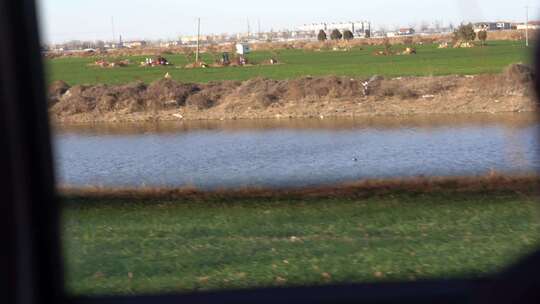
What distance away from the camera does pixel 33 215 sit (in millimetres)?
3707

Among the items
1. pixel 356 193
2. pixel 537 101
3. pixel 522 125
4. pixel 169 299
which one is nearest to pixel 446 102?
pixel 522 125

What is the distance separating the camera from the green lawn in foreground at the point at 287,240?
6.27m

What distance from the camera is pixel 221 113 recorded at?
2353 cm

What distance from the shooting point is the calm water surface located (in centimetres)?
1358

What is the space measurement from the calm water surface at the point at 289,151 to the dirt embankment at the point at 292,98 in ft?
2.02

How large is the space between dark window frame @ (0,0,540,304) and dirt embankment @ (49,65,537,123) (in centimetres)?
1619

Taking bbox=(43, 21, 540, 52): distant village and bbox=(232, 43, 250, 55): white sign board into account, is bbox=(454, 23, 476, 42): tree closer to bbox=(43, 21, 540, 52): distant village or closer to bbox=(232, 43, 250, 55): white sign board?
bbox=(43, 21, 540, 52): distant village

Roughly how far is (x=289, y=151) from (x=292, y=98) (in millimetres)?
7341

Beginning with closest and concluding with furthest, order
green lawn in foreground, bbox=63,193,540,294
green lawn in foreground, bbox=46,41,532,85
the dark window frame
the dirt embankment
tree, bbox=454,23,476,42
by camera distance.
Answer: the dark window frame → green lawn in foreground, bbox=63,193,540,294 → tree, bbox=454,23,476,42 → the dirt embankment → green lawn in foreground, bbox=46,41,532,85

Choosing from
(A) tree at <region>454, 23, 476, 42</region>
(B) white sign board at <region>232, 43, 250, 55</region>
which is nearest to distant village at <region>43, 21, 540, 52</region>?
(A) tree at <region>454, 23, 476, 42</region>

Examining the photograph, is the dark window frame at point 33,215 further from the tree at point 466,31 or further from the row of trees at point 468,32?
the row of trees at point 468,32

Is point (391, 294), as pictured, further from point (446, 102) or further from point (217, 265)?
point (446, 102)

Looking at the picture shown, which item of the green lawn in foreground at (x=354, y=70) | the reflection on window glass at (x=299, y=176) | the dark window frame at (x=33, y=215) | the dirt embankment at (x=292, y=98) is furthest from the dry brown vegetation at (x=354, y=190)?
the green lawn in foreground at (x=354, y=70)

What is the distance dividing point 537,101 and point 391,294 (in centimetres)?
196
